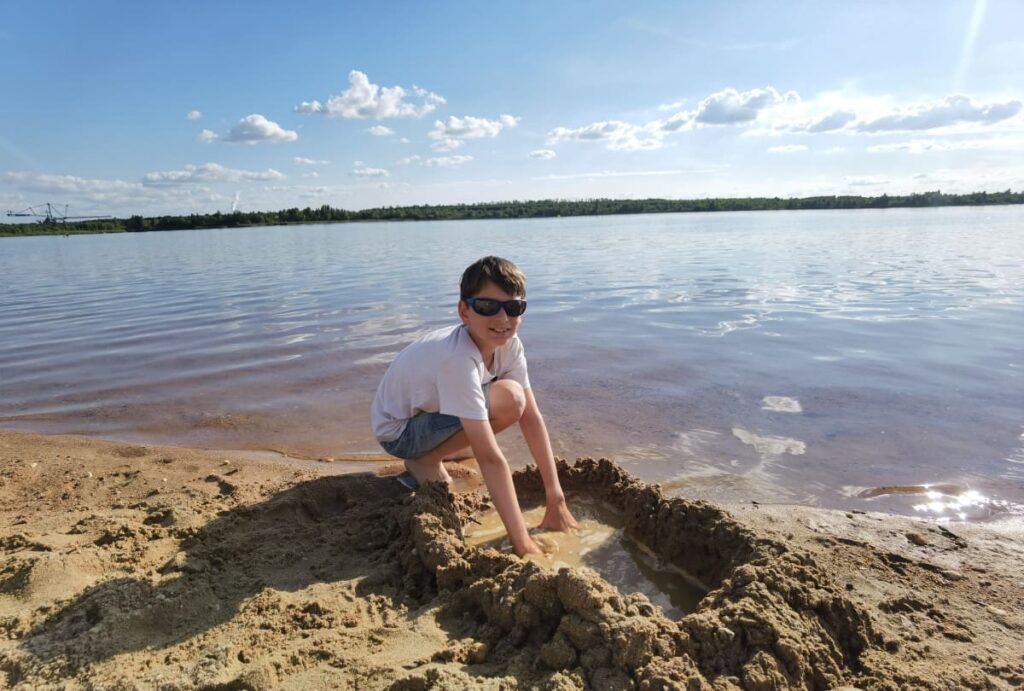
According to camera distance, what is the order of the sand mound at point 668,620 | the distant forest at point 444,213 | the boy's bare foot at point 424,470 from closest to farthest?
the sand mound at point 668,620
the boy's bare foot at point 424,470
the distant forest at point 444,213

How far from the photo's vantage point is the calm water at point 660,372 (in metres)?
4.16

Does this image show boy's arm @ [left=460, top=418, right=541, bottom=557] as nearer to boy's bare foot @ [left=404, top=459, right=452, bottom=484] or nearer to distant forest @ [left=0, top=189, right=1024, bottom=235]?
boy's bare foot @ [left=404, top=459, right=452, bottom=484]

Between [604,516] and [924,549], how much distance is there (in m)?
1.58

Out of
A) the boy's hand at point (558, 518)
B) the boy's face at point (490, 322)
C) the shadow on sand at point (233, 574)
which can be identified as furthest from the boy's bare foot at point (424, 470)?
the boy's face at point (490, 322)

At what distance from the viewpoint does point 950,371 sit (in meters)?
5.98

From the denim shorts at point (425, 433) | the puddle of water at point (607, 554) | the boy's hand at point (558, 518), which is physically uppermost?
the denim shorts at point (425, 433)

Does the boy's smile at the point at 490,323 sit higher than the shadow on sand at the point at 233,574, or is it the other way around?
the boy's smile at the point at 490,323

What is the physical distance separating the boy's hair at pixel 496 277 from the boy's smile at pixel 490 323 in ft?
0.07

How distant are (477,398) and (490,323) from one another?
39cm

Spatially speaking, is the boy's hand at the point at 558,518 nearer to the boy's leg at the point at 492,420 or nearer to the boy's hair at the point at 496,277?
the boy's leg at the point at 492,420

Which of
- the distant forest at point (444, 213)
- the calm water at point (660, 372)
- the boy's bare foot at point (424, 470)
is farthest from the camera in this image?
the distant forest at point (444, 213)

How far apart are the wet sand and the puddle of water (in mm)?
77

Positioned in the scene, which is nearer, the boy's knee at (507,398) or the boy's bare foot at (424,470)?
the boy's knee at (507,398)

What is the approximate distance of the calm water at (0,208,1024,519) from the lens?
13.6ft
